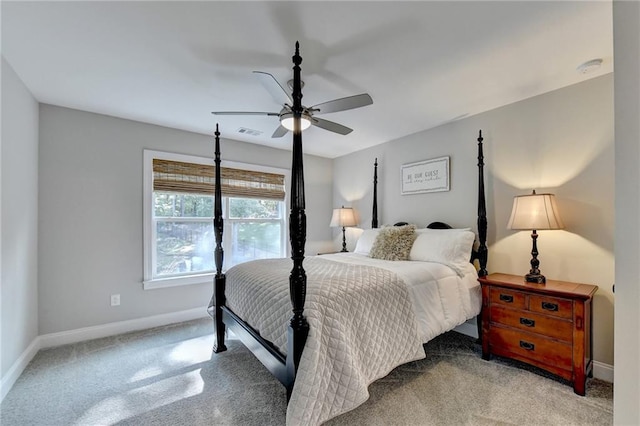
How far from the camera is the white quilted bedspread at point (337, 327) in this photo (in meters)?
1.47

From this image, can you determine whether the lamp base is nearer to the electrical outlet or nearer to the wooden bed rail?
the wooden bed rail

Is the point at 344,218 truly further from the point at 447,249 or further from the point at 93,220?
the point at 93,220

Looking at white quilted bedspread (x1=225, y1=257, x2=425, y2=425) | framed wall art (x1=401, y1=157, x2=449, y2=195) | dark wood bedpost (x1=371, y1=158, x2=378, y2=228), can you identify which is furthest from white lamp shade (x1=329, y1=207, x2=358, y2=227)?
white quilted bedspread (x1=225, y1=257, x2=425, y2=425)

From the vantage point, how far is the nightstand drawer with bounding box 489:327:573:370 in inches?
81.1

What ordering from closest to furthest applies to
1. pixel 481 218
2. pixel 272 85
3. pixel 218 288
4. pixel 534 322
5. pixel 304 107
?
pixel 272 85
pixel 304 107
pixel 534 322
pixel 218 288
pixel 481 218

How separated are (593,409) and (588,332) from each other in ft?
2.17

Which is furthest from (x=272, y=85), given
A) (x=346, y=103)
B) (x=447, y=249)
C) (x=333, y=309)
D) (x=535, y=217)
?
(x=535, y=217)

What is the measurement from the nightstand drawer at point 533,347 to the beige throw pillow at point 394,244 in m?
1.03

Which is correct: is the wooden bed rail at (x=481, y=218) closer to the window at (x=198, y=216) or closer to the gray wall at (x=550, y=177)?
the gray wall at (x=550, y=177)

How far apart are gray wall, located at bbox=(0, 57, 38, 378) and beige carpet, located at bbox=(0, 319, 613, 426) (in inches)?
13.1

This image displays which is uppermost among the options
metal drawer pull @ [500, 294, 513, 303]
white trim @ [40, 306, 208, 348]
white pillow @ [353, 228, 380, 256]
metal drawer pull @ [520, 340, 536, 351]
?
white pillow @ [353, 228, 380, 256]

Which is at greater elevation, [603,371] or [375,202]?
[375,202]

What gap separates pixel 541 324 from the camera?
2.18 metres

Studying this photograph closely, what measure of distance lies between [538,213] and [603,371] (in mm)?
1307
